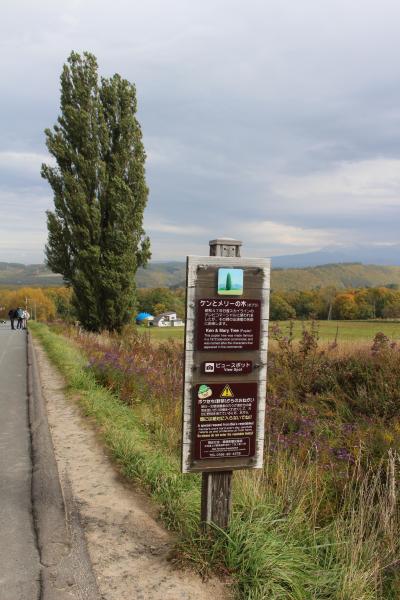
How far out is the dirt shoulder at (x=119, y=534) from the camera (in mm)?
3027

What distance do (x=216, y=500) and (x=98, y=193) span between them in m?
20.7

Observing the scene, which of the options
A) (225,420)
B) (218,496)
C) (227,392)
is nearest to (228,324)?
(227,392)

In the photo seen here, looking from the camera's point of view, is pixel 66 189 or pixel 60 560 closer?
pixel 60 560

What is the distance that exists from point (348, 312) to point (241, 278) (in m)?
62.7

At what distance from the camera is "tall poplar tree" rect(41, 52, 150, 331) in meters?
21.8

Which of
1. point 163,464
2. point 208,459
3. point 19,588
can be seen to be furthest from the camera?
point 163,464

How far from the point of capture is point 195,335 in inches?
125

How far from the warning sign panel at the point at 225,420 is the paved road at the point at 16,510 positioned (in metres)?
1.41

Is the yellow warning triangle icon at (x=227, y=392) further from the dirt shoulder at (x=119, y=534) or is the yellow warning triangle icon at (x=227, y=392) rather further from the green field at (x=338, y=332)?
the green field at (x=338, y=332)

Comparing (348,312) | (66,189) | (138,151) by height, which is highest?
(138,151)

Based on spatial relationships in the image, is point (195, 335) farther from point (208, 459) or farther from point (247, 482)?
point (247, 482)

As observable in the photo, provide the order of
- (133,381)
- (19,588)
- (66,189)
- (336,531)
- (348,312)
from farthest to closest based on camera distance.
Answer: (348,312)
(66,189)
(133,381)
(336,531)
(19,588)

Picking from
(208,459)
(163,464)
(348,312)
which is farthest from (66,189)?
(348,312)

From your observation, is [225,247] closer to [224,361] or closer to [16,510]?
[224,361]
